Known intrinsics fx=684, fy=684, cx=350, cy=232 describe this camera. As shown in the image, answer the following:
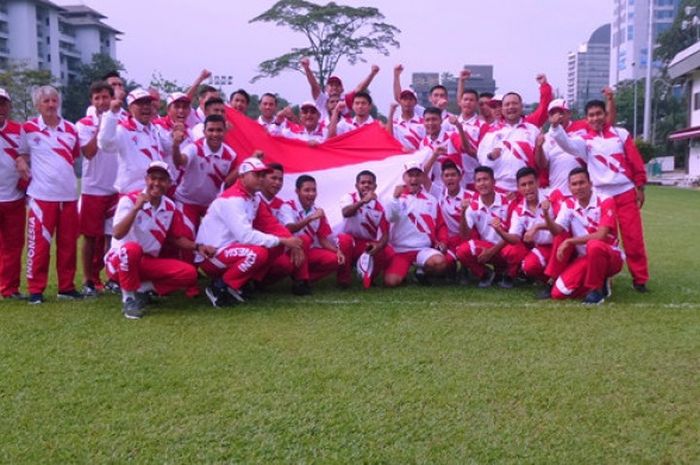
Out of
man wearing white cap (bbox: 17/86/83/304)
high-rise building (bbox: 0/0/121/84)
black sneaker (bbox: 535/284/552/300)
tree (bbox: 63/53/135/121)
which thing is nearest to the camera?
man wearing white cap (bbox: 17/86/83/304)

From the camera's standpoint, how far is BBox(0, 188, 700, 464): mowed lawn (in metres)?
3.20

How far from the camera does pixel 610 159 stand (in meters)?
6.61

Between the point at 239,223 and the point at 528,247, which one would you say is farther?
the point at 528,247

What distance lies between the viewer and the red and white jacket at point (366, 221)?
6.97 meters

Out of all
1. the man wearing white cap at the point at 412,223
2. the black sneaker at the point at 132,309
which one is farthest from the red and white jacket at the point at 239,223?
the man wearing white cap at the point at 412,223

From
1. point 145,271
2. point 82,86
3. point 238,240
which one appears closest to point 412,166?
point 238,240

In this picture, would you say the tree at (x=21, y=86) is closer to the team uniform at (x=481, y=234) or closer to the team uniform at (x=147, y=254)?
the team uniform at (x=147, y=254)

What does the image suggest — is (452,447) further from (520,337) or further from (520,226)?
(520,226)

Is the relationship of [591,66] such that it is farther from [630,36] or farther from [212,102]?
[212,102]

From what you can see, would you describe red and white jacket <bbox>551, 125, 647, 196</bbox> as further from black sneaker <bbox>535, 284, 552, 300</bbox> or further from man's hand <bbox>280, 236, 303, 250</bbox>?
man's hand <bbox>280, 236, 303, 250</bbox>

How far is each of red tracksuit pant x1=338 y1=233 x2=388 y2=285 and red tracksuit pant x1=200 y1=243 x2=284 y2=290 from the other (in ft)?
3.09

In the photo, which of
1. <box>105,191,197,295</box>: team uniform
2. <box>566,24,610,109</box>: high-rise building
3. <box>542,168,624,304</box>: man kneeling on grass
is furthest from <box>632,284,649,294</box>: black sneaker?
<box>566,24,610,109</box>: high-rise building

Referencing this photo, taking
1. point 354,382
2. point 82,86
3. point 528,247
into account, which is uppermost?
point 82,86

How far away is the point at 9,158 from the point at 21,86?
1461 inches
